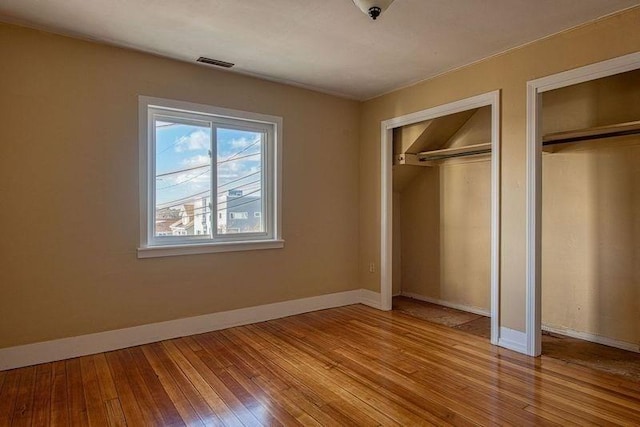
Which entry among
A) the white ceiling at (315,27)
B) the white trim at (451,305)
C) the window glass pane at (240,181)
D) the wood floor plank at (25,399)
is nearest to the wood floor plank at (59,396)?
the wood floor plank at (25,399)

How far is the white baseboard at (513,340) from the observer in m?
3.20

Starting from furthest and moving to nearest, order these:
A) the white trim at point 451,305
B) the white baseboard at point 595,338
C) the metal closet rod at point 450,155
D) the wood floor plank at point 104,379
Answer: the white trim at point 451,305, the metal closet rod at point 450,155, the white baseboard at point 595,338, the wood floor plank at point 104,379

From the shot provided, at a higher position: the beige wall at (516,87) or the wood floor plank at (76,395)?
the beige wall at (516,87)

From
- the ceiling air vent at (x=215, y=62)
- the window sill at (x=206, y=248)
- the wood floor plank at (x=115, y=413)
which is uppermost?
the ceiling air vent at (x=215, y=62)

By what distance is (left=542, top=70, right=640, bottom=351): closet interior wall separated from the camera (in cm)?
327

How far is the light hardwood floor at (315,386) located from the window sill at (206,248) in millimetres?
790

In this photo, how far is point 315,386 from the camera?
2639 mm

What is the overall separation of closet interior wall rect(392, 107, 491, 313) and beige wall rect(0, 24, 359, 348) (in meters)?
1.98

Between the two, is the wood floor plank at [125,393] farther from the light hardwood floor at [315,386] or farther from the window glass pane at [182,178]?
the window glass pane at [182,178]

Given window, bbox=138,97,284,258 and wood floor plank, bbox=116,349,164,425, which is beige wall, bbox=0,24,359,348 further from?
wood floor plank, bbox=116,349,164,425

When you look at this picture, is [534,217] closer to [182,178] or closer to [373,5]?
[373,5]

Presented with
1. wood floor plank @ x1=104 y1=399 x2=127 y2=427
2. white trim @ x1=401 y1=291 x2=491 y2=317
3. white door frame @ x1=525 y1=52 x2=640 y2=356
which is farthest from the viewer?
→ white trim @ x1=401 y1=291 x2=491 y2=317

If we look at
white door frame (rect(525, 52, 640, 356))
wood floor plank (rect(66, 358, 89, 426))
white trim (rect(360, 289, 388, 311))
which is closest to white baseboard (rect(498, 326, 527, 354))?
white door frame (rect(525, 52, 640, 356))

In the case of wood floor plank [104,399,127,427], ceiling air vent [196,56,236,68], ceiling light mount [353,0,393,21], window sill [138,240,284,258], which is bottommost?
wood floor plank [104,399,127,427]
